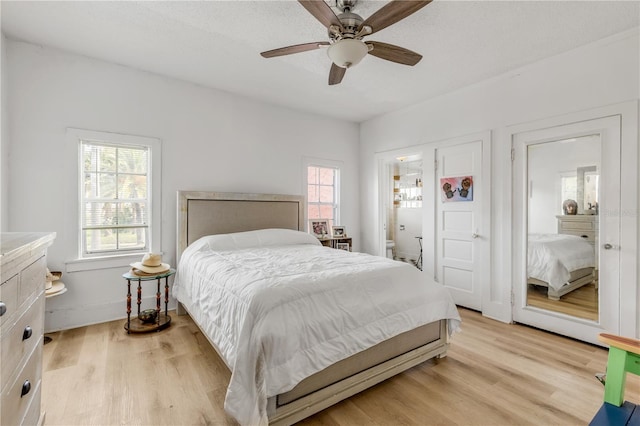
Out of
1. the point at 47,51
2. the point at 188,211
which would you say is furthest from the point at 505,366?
the point at 47,51

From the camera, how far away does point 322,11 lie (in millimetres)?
1810

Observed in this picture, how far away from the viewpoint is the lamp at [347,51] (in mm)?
1997

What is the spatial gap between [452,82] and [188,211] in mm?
3549

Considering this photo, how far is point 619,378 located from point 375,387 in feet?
4.27

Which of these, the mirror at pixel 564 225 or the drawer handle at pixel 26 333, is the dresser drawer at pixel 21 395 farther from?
the mirror at pixel 564 225

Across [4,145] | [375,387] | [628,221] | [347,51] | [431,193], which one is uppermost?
[347,51]

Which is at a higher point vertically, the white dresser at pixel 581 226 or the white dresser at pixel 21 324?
the white dresser at pixel 581 226

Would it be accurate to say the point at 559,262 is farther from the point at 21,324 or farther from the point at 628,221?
the point at 21,324

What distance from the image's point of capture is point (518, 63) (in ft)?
10.2

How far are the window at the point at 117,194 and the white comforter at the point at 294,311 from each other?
120 cm

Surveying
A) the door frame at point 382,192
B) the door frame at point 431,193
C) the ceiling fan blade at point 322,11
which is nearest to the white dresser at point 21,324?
the ceiling fan blade at point 322,11

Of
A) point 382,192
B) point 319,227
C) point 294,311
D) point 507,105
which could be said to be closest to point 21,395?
point 294,311

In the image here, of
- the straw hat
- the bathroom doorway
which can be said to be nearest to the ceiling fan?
the straw hat

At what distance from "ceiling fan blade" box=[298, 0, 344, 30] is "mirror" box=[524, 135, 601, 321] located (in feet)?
8.50
